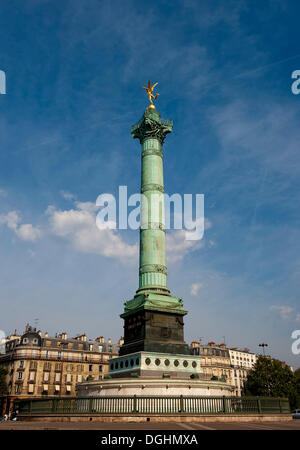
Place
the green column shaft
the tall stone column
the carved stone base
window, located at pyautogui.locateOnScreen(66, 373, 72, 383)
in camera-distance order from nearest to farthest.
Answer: the carved stone base < the tall stone column < the green column shaft < window, located at pyautogui.locateOnScreen(66, 373, 72, 383)

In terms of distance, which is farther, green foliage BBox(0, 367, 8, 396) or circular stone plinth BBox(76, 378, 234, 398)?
green foliage BBox(0, 367, 8, 396)

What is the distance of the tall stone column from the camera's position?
31.7m

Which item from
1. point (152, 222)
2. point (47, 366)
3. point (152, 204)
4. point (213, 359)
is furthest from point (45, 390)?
point (152, 204)

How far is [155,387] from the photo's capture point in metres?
Answer: 25.7

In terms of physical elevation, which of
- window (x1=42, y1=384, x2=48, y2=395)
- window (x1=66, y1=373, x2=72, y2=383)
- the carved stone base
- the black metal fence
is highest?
the carved stone base

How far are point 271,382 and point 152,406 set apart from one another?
4903cm

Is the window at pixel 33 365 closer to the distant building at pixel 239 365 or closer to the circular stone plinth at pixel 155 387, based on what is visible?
the distant building at pixel 239 365

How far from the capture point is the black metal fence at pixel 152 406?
19.7 metres

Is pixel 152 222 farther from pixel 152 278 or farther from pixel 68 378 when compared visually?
Result: pixel 68 378

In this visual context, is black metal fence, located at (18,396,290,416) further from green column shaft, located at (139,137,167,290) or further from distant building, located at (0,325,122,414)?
distant building, located at (0,325,122,414)

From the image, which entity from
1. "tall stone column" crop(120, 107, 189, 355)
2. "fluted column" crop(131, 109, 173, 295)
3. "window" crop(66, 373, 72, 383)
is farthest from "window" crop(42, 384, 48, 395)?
"fluted column" crop(131, 109, 173, 295)

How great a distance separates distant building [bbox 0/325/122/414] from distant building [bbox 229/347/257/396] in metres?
26.2

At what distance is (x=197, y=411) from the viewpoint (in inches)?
793
